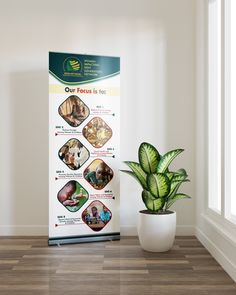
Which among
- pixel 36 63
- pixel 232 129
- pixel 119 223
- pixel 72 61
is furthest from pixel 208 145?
pixel 36 63

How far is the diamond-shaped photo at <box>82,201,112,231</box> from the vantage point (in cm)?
365

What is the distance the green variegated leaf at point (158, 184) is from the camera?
322 cm

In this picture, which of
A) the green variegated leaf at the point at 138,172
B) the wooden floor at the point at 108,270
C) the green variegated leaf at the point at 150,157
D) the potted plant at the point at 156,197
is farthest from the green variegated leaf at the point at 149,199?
the wooden floor at the point at 108,270

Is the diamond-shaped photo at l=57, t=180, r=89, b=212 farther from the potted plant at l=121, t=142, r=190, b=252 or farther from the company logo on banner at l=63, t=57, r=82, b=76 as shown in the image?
the company logo on banner at l=63, t=57, r=82, b=76

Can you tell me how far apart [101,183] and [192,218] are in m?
1.13

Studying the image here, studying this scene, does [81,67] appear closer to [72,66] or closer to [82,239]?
[72,66]

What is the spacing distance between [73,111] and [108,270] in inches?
61.9

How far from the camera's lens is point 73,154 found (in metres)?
3.62

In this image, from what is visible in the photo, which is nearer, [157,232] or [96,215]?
[157,232]

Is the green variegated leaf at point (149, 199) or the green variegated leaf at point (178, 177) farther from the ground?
the green variegated leaf at point (178, 177)

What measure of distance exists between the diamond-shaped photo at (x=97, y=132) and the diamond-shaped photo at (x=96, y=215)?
0.61m

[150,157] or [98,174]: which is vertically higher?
[150,157]

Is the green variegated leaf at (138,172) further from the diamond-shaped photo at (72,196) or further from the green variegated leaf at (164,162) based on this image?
the diamond-shaped photo at (72,196)

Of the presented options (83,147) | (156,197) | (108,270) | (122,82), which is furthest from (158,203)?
(122,82)
